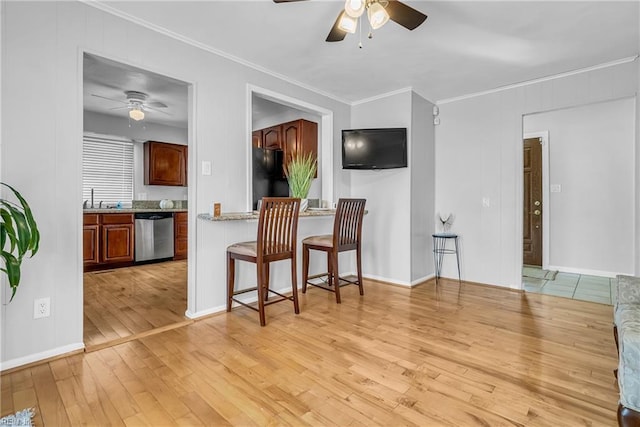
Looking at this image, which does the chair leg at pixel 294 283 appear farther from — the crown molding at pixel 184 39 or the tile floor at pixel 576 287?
the tile floor at pixel 576 287

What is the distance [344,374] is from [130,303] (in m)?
2.41

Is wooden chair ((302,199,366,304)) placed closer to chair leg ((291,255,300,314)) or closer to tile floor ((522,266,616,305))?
chair leg ((291,255,300,314))

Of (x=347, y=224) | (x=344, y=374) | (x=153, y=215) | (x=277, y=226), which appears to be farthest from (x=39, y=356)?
(x=153, y=215)

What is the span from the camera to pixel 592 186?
4.49m

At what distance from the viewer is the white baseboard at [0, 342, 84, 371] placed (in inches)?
75.6

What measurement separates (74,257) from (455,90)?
4175mm

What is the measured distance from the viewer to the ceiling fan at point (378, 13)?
1832 millimetres

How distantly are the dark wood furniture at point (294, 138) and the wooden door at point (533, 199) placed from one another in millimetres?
3313

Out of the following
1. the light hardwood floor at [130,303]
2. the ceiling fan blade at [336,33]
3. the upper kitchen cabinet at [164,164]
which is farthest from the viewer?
the upper kitchen cabinet at [164,164]

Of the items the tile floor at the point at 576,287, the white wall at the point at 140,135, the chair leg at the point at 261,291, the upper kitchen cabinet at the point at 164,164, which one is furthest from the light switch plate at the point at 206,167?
the tile floor at the point at 576,287

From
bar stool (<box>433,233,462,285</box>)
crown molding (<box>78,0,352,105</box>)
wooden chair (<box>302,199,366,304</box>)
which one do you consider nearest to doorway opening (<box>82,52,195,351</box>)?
crown molding (<box>78,0,352,105</box>)

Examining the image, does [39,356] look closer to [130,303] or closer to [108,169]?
[130,303]

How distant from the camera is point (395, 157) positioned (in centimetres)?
391

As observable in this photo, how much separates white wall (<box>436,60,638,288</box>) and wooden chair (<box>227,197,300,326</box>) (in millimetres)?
2451
